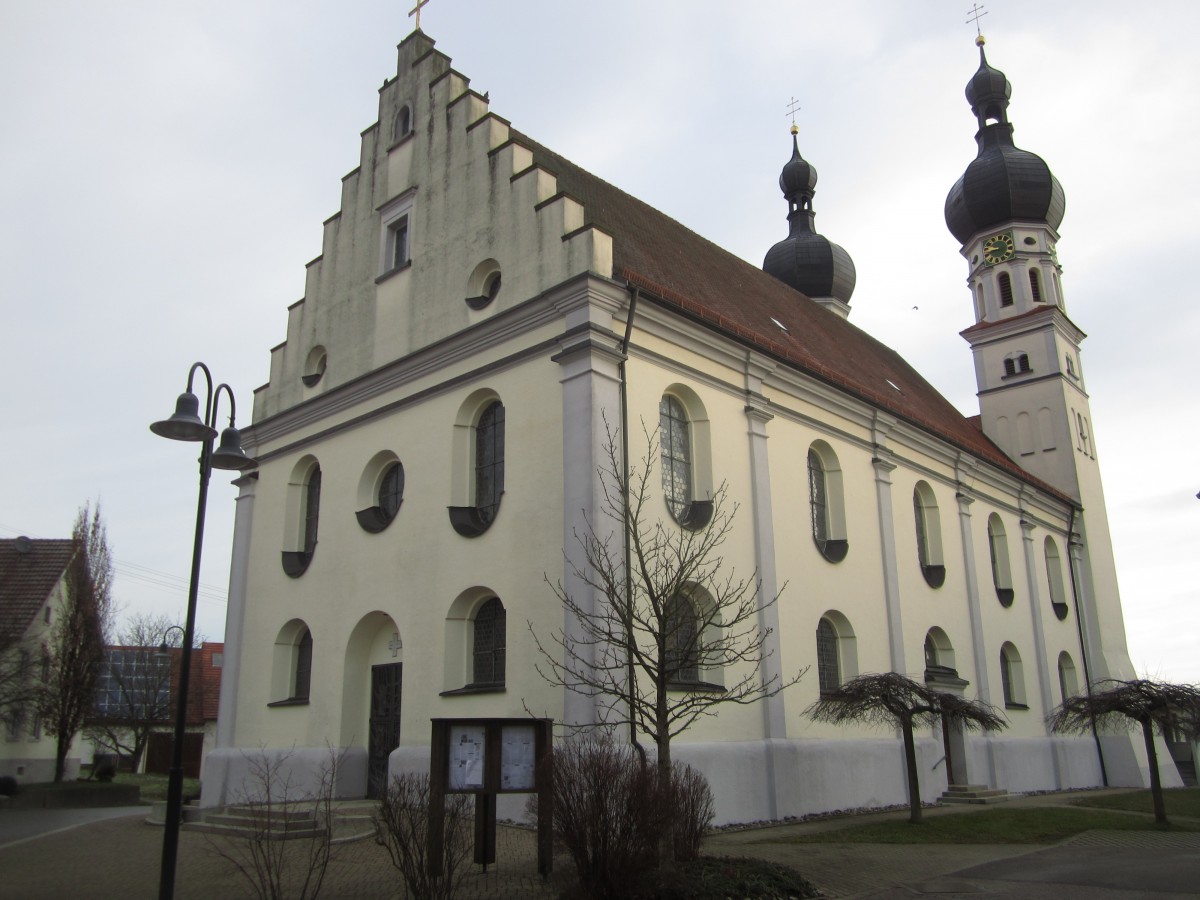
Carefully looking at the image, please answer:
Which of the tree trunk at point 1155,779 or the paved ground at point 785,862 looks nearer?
the paved ground at point 785,862

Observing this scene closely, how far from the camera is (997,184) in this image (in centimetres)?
3628

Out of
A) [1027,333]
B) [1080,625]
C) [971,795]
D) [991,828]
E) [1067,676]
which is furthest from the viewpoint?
[1027,333]

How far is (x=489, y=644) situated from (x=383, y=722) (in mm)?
3058

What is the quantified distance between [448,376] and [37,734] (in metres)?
20.9

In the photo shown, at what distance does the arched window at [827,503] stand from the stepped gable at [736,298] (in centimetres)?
154

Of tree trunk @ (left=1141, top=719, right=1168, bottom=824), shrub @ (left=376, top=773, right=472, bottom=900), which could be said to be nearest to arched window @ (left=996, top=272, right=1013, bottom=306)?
tree trunk @ (left=1141, top=719, right=1168, bottom=824)

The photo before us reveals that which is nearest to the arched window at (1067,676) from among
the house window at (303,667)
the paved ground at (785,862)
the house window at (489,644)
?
the paved ground at (785,862)

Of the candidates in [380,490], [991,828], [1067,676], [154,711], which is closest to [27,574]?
[154,711]

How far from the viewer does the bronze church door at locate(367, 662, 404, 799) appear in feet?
60.0

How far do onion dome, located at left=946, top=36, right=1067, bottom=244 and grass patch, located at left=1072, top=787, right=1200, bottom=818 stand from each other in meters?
19.8

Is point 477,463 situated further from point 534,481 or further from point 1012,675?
point 1012,675

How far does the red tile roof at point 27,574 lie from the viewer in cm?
2925

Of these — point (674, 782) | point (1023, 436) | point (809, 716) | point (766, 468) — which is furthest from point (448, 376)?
point (1023, 436)

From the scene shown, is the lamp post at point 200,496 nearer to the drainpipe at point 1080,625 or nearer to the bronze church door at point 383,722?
the bronze church door at point 383,722
